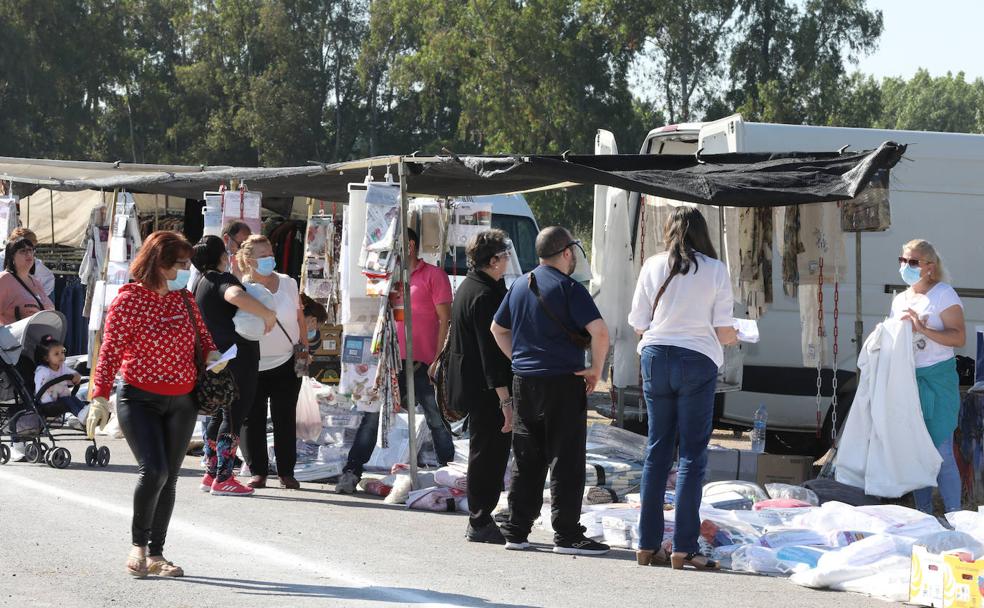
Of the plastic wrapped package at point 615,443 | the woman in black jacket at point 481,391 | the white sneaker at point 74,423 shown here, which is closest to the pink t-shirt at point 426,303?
the plastic wrapped package at point 615,443

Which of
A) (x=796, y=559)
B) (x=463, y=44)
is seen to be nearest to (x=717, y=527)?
(x=796, y=559)

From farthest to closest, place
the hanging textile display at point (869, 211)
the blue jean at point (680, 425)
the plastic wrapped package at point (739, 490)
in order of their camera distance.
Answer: the plastic wrapped package at point (739, 490) < the hanging textile display at point (869, 211) < the blue jean at point (680, 425)

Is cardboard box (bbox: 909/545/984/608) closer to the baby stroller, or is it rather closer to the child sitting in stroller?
the baby stroller

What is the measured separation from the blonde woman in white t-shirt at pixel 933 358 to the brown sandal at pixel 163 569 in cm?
476

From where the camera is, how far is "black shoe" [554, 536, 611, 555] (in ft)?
25.3

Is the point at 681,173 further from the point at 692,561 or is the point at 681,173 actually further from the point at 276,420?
the point at 276,420

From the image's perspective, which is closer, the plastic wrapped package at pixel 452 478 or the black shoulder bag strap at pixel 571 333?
the black shoulder bag strap at pixel 571 333

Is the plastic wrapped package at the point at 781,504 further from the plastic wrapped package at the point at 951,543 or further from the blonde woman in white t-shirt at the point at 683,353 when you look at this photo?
the plastic wrapped package at the point at 951,543

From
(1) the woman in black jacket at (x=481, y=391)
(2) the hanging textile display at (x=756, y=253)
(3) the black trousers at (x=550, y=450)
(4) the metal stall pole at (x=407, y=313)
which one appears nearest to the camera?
(3) the black trousers at (x=550, y=450)

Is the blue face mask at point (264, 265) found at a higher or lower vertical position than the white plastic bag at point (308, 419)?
higher

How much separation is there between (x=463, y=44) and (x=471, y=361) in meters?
29.1

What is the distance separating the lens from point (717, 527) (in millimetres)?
7781

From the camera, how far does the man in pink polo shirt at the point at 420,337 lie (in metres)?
9.80

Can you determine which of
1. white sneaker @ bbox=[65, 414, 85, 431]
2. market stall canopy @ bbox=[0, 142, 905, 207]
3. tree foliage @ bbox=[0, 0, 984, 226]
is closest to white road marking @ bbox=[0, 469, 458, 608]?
market stall canopy @ bbox=[0, 142, 905, 207]
